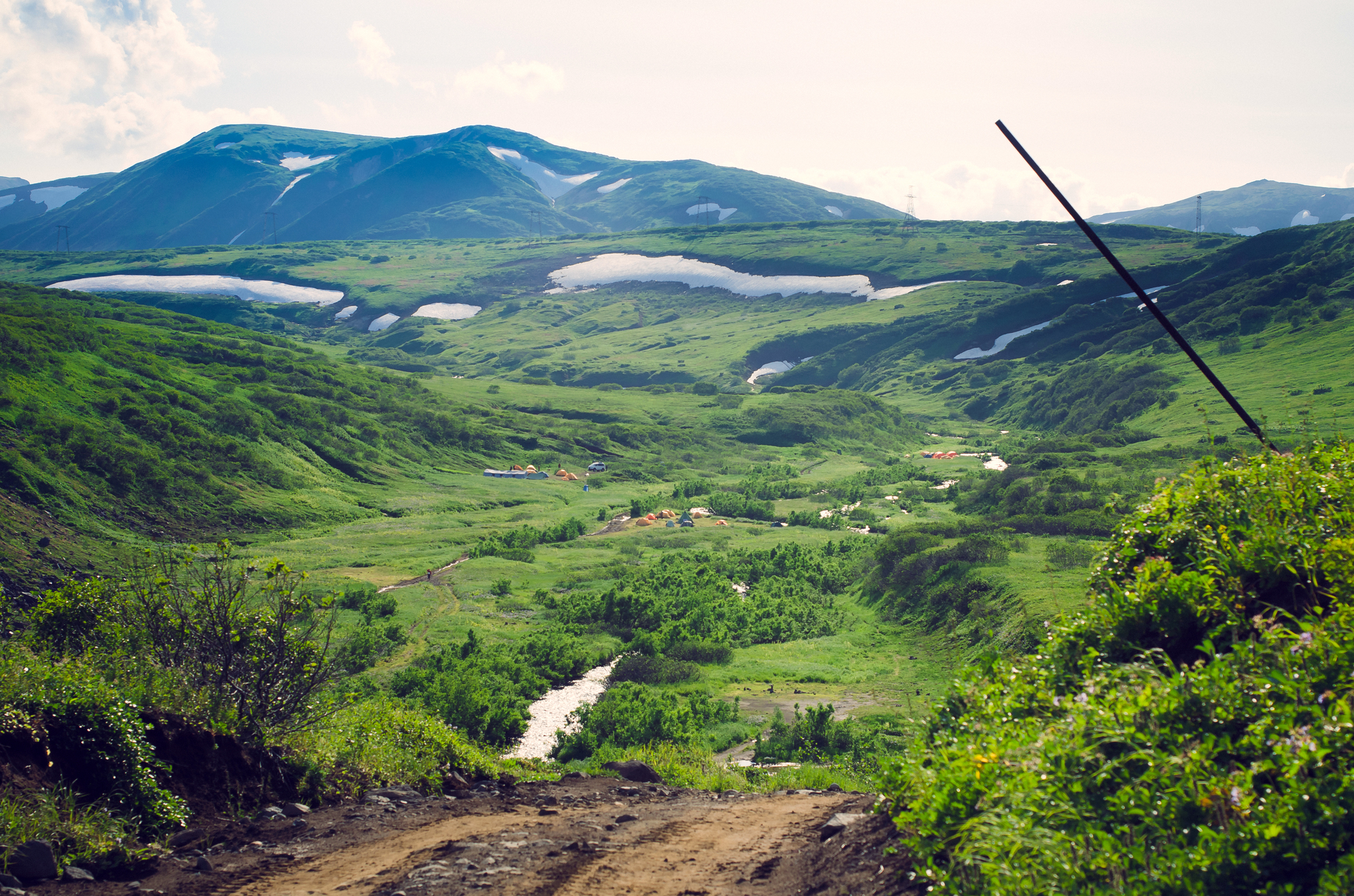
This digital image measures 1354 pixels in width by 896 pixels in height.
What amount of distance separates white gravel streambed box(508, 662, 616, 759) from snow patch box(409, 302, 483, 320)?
143 metres

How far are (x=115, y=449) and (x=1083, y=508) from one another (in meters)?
46.9

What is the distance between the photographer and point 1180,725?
5.09 metres

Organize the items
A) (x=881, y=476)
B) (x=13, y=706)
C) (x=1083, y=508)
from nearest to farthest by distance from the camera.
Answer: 1. (x=13, y=706)
2. (x=1083, y=508)
3. (x=881, y=476)

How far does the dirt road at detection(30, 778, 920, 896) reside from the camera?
720 cm

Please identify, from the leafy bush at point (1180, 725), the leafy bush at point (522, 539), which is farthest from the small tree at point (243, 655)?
the leafy bush at point (522, 539)

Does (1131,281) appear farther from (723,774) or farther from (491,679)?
(491,679)

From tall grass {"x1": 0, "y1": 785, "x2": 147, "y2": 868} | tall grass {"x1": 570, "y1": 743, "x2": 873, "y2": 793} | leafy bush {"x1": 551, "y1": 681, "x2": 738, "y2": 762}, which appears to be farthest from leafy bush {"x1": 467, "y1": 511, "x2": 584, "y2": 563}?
tall grass {"x1": 0, "y1": 785, "x2": 147, "y2": 868}

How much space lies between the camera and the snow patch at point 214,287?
545 ft

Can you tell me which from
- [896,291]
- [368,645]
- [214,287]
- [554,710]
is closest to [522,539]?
[368,645]

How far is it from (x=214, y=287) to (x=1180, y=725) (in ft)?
635

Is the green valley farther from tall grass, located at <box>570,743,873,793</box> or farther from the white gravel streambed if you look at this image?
the white gravel streambed

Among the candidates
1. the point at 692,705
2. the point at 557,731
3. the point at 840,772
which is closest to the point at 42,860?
the point at 840,772

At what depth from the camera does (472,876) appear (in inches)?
299

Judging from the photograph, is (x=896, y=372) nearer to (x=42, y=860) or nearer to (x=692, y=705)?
(x=692, y=705)
